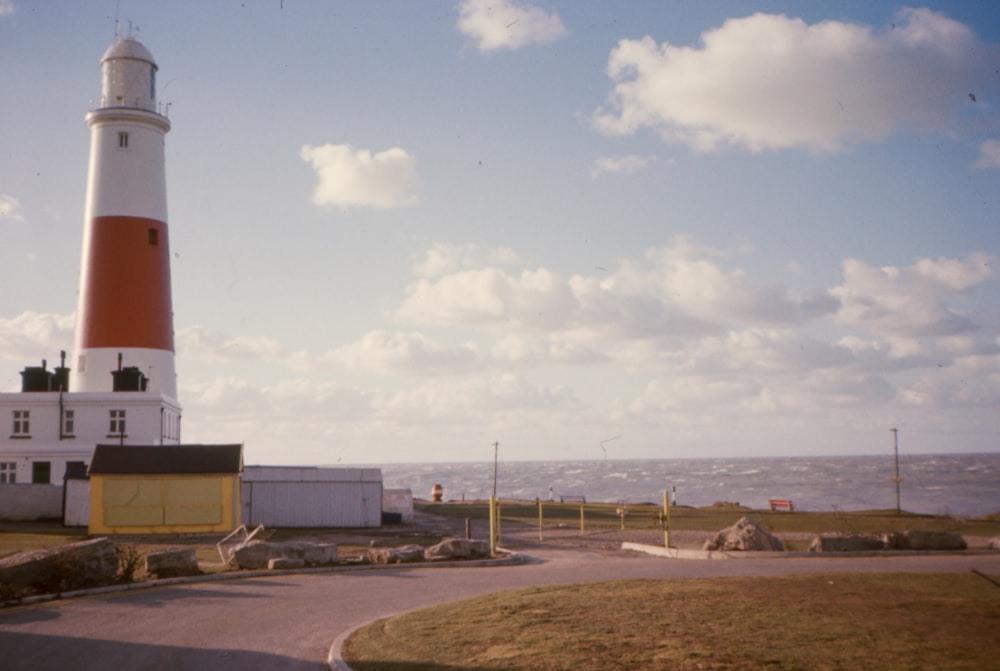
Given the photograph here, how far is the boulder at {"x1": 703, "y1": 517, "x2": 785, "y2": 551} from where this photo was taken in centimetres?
2270

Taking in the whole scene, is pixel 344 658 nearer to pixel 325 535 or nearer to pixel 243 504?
pixel 325 535

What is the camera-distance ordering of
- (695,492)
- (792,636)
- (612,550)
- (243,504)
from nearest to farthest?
(792,636)
(612,550)
(243,504)
(695,492)

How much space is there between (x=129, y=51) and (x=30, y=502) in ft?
72.2

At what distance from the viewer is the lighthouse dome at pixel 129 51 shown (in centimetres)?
4459

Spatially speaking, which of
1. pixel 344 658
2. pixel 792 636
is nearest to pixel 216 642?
pixel 344 658

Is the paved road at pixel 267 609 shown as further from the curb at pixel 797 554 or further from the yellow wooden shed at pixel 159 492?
the yellow wooden shed at pixel 159 492

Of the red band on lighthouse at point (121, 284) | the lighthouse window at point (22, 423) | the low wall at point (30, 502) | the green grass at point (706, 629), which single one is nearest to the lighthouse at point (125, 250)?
the red band on lighthouse at point (121, 284)

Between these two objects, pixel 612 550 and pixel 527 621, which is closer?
pixel 527 621

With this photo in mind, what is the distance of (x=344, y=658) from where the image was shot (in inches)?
443

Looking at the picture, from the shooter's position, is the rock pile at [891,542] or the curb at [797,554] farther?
the rock pile at [891,542]

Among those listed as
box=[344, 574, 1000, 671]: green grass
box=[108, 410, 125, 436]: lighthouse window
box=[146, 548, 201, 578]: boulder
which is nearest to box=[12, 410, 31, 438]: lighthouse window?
box=[108, 410, 125, 436]: lighthouse window

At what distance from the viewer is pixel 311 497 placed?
38969 mm

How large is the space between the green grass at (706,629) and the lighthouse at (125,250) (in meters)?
31.9

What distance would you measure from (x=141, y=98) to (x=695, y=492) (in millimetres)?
75550
